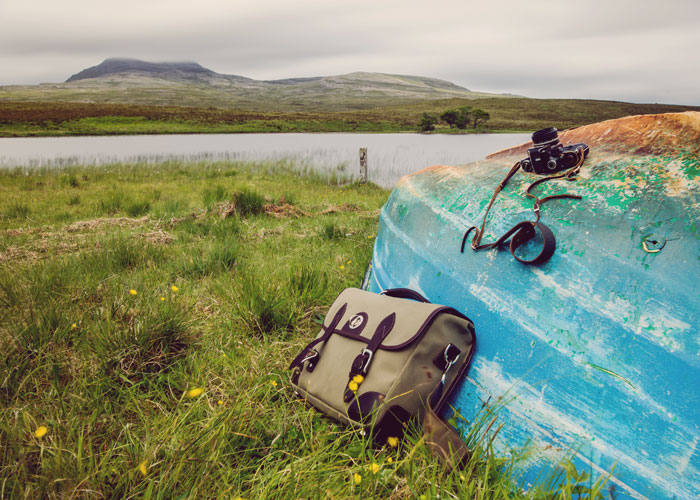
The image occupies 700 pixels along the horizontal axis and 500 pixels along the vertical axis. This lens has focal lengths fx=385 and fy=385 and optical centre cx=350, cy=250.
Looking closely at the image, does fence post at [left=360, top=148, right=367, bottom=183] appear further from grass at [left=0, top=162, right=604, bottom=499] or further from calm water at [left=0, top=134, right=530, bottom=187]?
grass at [left=0, top=162, right=604, bottom=499]

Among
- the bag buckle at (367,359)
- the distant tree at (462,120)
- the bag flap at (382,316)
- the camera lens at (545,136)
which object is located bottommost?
the bag buckle at (367,359)

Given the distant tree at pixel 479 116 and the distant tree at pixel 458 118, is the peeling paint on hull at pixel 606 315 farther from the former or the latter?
the distant tree at pixel 479 116

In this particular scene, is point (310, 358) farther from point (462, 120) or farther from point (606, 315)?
point (462, 120)

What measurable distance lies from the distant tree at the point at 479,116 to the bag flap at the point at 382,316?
42.3 metres

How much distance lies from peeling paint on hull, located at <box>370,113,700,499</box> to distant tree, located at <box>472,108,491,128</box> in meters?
42.1

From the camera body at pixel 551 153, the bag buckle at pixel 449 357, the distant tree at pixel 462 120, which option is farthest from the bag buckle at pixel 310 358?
the distant tree at pixel 462 120

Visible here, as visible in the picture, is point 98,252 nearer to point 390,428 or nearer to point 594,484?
point 390,428

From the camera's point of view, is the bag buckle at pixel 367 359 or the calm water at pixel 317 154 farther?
the calm water at pixel 317 154

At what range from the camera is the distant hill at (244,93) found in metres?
84.1

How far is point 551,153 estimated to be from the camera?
1.99 meters

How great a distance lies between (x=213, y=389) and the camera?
197cm

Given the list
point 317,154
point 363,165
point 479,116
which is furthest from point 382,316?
point 479,116

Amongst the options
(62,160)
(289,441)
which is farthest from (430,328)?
(62,160)

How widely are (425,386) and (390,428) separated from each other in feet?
0.72
